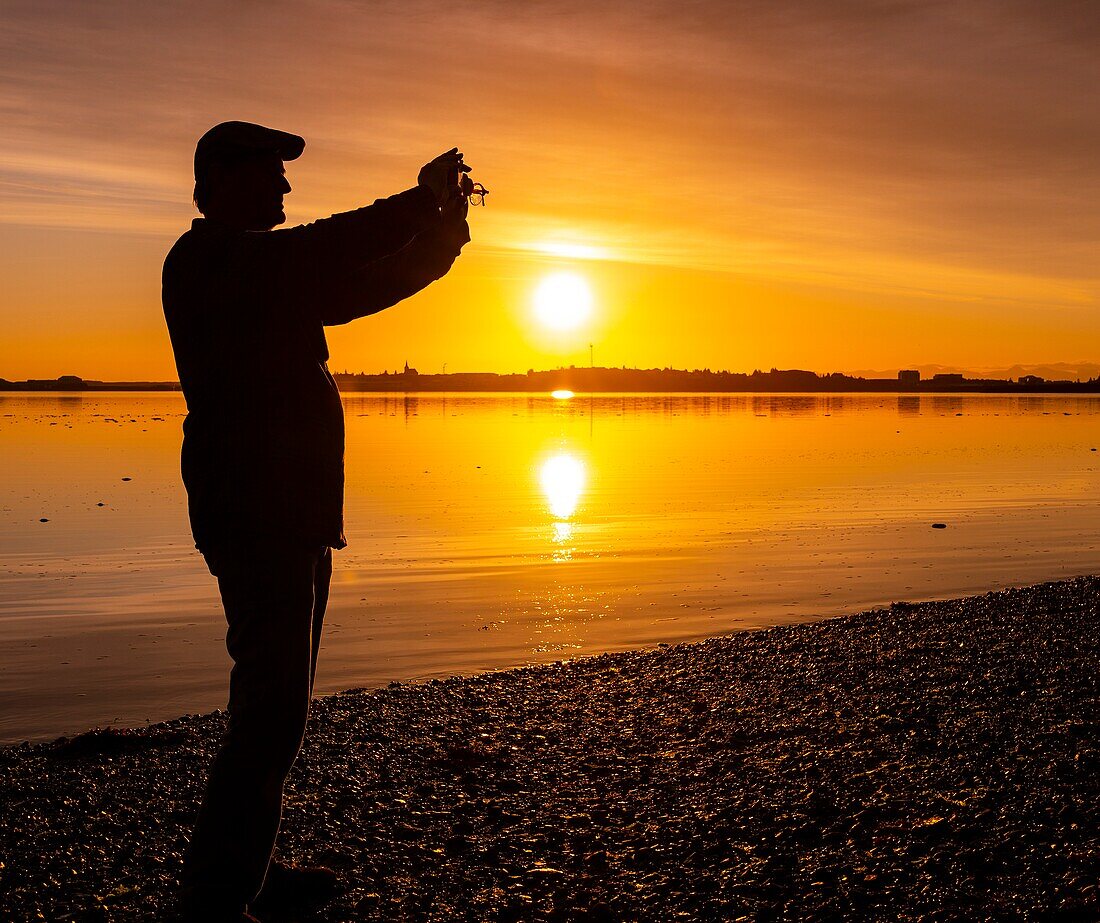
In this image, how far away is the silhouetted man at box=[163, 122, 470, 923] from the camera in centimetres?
390

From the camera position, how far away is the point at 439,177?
3775mm

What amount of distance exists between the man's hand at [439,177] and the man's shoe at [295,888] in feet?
10.4

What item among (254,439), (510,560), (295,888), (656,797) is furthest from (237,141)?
(510,560)

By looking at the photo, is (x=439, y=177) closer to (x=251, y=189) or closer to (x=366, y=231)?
(x=366, y=231)

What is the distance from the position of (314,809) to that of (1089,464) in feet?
130

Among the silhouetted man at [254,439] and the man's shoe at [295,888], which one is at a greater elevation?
the silhouetted man at [254,439]

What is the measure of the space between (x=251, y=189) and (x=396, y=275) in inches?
27.9

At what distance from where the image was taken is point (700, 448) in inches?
2045

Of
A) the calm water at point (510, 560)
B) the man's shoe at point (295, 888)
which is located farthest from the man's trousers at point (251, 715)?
the calm water at point (510, 560)

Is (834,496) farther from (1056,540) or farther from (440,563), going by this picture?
(440,563)

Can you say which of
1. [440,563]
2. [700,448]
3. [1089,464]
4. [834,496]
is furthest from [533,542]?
[700,448]

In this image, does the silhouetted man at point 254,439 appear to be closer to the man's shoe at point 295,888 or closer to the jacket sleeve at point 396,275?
the jacket sleeve at point 396,275

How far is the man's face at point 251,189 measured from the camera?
4.07 meters

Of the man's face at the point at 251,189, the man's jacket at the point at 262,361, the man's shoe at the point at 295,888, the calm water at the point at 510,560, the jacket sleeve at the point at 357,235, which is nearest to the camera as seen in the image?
the jacket sleeve at the point at 357,235
